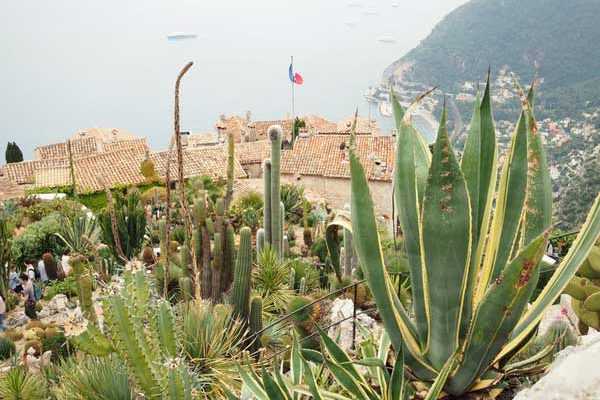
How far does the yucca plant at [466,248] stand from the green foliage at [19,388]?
3.30m

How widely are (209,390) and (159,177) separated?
18462 mm

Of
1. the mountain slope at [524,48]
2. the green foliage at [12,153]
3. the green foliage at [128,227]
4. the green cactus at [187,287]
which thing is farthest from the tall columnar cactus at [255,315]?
the mountain slope at [524,48]

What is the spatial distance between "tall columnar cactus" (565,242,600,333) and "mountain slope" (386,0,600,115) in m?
32.5

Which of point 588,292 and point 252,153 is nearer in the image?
point 588,292

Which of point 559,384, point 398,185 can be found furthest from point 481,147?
point 559,384

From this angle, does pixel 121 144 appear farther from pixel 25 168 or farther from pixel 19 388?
pixel 19 388

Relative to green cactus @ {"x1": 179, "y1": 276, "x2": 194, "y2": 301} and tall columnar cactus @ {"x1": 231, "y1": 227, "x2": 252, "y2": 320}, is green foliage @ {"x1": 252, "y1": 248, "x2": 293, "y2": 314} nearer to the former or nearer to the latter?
green cactus @ {"x1": 179, "y1": 276, "x2": 194, "y2": 301}

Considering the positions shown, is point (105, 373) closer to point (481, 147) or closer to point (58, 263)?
point (481, 147)

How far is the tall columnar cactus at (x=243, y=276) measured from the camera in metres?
4.67

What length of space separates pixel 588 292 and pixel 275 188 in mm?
4074

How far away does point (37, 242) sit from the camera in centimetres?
1217

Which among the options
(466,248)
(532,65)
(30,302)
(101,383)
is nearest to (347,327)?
(101,383)

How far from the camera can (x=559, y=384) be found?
4.89ft

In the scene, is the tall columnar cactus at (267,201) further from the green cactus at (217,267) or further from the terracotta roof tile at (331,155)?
the terracotta roof tile at (331,155)
